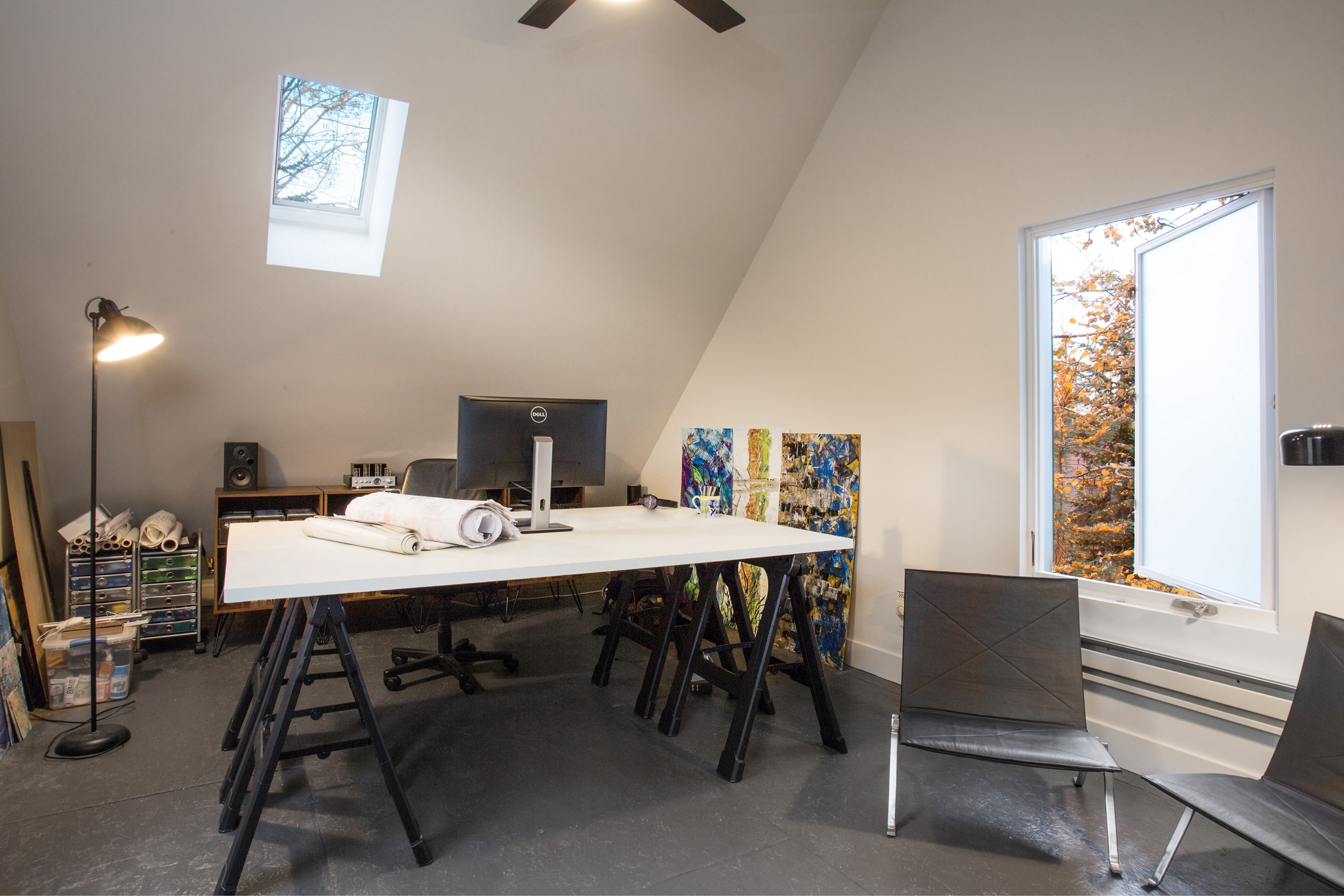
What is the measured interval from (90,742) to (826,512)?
3387 millimetres

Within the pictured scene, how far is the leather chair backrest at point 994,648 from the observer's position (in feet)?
8.40

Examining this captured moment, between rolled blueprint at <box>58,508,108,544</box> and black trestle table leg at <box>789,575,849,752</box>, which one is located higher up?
rolled blueprint at <box>58,508,108,544</box>

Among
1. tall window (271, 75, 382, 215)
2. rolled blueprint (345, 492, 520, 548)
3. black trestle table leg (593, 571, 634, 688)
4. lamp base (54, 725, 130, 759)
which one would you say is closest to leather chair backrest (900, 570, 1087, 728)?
black trestle table leg (593, 571, 634, 688)

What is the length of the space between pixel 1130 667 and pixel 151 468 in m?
5.05

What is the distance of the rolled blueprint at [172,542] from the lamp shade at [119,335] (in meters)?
1.32

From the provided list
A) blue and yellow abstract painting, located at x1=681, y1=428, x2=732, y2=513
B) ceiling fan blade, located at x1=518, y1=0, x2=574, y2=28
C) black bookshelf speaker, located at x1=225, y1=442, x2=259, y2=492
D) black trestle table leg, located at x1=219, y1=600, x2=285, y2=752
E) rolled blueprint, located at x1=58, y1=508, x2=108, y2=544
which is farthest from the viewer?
blue and yellow abstract painting, located at x1=681, y1=428, x2=732, y2=513

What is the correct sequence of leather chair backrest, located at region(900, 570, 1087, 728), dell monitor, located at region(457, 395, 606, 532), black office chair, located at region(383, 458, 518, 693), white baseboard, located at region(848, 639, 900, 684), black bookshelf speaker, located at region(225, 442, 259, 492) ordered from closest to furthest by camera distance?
leather chair backrest, located at region(900, 570, 1087, 728)
dell monitor, located at region(457, 395, 606, 532)
black office chair, located at region(383, 458, 518, 693)
white baseboard, located at region(848, 639, 900, 684)
black bookshelf speaker, located at region(225, 442, 259, 492)

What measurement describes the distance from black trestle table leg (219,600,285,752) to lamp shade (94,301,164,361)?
1247 millimetres

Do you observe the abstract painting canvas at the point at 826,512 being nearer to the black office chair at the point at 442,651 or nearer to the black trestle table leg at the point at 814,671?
the black trestle table leg at the point at 814,671

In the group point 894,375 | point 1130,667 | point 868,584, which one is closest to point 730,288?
point 894,375

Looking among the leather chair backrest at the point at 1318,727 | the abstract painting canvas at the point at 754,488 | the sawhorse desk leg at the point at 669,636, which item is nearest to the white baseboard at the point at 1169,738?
the leather chair backrest at the point at 1318,727

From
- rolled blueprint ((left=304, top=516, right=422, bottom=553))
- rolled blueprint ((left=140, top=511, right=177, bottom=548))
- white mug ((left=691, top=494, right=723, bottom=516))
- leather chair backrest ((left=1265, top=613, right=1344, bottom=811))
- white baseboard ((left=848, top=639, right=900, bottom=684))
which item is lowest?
white baseboard ((left=848, top=639, right=900, bottom=684))

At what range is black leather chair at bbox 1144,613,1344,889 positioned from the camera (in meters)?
1.78

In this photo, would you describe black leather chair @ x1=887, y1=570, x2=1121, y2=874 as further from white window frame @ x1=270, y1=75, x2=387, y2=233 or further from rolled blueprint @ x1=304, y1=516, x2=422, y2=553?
white window frame @ x1=270, y1=75, x2=387, y2=233
